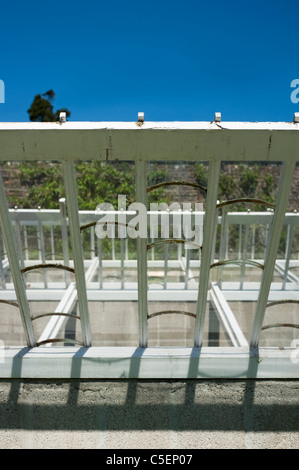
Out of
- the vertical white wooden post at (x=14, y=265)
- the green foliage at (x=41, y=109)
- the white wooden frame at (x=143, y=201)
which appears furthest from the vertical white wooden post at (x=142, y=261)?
the green foliage at (x=41, y=109)

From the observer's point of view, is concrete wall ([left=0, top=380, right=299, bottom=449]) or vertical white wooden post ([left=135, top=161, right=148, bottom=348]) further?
concrete wall ([left=0, top=380, right=299, bottom=449])

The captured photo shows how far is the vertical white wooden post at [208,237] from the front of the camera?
→ 3.97ft

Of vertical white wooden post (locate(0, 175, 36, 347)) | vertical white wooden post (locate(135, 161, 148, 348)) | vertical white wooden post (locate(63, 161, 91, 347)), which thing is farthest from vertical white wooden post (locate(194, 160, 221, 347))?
vertical white wooden post (locate(0, 175, 36, 347))

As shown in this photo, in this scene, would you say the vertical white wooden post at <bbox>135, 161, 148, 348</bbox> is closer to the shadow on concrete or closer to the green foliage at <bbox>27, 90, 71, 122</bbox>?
the shadow on concrete

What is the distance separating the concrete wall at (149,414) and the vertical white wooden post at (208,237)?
0.29 metres

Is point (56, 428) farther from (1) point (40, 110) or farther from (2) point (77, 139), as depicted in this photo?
(1) point (40, 110)

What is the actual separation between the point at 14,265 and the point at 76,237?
0.30 metres

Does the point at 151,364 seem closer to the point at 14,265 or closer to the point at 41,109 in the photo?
the point at 14,265

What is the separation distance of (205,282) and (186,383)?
0.55 meters

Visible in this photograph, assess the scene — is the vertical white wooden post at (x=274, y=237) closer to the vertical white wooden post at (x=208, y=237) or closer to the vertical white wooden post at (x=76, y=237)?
the vertical white wooden post at (x=208, y=237)

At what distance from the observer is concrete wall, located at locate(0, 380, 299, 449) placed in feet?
4.98

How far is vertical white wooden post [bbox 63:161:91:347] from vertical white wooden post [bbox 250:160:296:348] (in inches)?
28.8

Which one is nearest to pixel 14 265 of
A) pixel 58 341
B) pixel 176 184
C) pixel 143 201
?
pixel 58 341

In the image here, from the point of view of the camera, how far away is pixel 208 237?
1.33 metres
